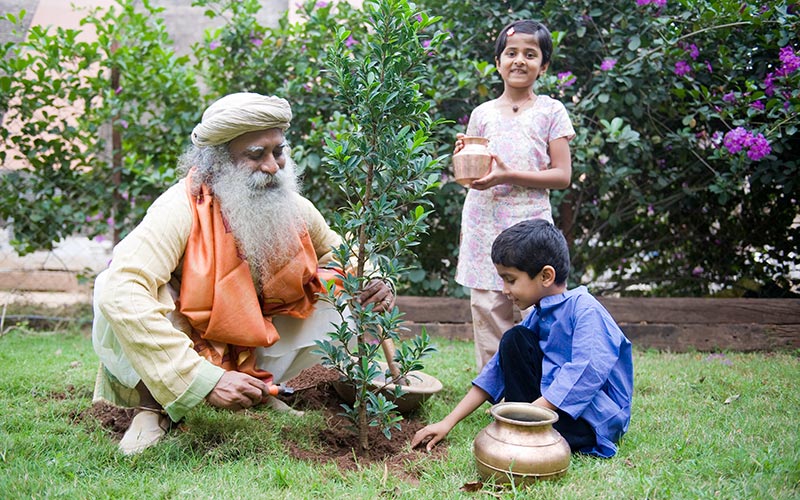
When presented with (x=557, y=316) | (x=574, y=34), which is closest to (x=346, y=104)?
(x=557, y=316)

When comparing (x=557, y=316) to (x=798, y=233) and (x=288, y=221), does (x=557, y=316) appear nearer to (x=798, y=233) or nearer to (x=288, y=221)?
(x=288, y=221)

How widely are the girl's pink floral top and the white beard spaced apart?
0.97 metres

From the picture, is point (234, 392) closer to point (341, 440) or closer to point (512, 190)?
point (341, 440)

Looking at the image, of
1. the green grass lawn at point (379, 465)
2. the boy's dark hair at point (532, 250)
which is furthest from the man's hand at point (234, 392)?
the boy's dark hair at point (532, 250)

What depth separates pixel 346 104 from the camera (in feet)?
8.74

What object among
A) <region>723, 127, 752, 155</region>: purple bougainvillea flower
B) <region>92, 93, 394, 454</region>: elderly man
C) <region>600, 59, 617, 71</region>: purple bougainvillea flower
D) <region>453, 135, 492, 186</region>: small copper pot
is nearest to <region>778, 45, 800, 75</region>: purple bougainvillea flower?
<region>723, 127, 752, 155</region>: purple bougainvillea flower

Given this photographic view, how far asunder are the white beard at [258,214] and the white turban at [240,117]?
150mm

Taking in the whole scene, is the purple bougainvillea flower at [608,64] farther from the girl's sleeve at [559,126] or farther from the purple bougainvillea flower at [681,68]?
the girl's sleeve at [559,126]

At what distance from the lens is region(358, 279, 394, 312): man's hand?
284 cm

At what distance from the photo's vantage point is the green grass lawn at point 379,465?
2273mm

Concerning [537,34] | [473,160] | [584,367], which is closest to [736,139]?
[537,34]

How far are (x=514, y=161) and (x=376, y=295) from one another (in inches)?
44.6

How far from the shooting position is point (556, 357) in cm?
267

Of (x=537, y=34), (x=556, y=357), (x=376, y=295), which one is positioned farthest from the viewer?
(x=537, y=34)
